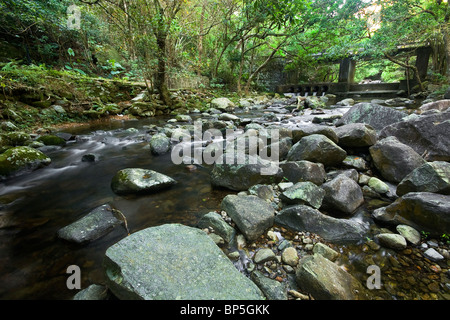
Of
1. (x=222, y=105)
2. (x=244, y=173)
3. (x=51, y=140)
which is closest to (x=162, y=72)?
(x=222, y=105)

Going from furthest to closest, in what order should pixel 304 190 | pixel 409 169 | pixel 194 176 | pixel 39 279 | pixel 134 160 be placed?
pixel 134 160 < pixel 194 176 < pixel 409 169 < pixel 304 190 < pixel 39 279

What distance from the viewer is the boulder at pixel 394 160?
2686 millimetres

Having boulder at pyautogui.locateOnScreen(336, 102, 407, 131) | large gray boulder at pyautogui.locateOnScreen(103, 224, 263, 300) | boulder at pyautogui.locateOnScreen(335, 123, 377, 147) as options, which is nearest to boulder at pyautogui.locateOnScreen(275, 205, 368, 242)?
large gray boulder at pyautogui.locateOnScreen(103, 224, 263, 300)

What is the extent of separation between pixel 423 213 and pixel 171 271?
7.43 ft

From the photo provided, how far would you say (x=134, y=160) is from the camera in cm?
443

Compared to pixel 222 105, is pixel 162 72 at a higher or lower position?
higher

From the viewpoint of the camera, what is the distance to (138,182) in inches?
112

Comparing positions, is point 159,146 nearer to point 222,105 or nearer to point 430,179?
point 430,179

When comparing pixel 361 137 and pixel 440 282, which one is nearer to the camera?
pixel 440 282
